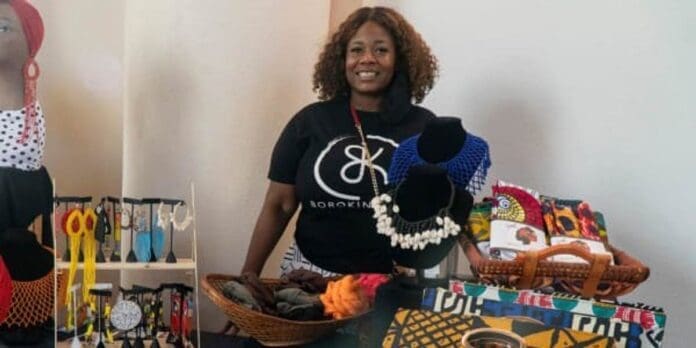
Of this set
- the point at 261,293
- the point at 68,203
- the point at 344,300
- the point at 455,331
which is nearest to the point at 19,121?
the point at 68,203

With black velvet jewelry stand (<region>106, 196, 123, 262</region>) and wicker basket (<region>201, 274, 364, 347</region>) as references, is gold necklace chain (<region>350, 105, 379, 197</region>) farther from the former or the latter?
black velvet jewelry stand (<region>106, 196, 123, 262</region>)

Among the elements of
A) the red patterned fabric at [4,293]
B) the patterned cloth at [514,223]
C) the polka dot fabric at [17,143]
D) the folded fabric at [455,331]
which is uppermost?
the polka dot fabric at [17,143]

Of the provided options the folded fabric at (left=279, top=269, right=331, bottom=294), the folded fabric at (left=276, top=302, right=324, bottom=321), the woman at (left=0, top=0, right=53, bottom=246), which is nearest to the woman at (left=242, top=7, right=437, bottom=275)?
the folded fabric at (left=279, top=269, right=331, bottom=294)

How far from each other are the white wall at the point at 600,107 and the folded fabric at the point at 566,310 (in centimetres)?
52

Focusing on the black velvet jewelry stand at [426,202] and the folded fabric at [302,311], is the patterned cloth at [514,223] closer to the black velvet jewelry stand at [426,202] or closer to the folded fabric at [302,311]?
the black velvet jewelry stand at [426,202]

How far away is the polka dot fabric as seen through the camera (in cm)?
100

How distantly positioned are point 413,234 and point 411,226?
0.5 inches

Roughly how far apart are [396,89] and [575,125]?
43 cm

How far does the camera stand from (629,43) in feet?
4.11

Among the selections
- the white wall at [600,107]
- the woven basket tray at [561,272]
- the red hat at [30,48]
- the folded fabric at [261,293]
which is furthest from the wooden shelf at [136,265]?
the white wall at [600,107]

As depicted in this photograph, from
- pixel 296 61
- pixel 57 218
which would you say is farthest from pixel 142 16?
pixel 57 218

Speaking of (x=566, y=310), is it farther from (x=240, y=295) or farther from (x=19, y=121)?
(x=19, y=121)

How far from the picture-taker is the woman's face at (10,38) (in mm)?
1006

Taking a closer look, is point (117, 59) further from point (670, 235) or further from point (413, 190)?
point (670, 235)
